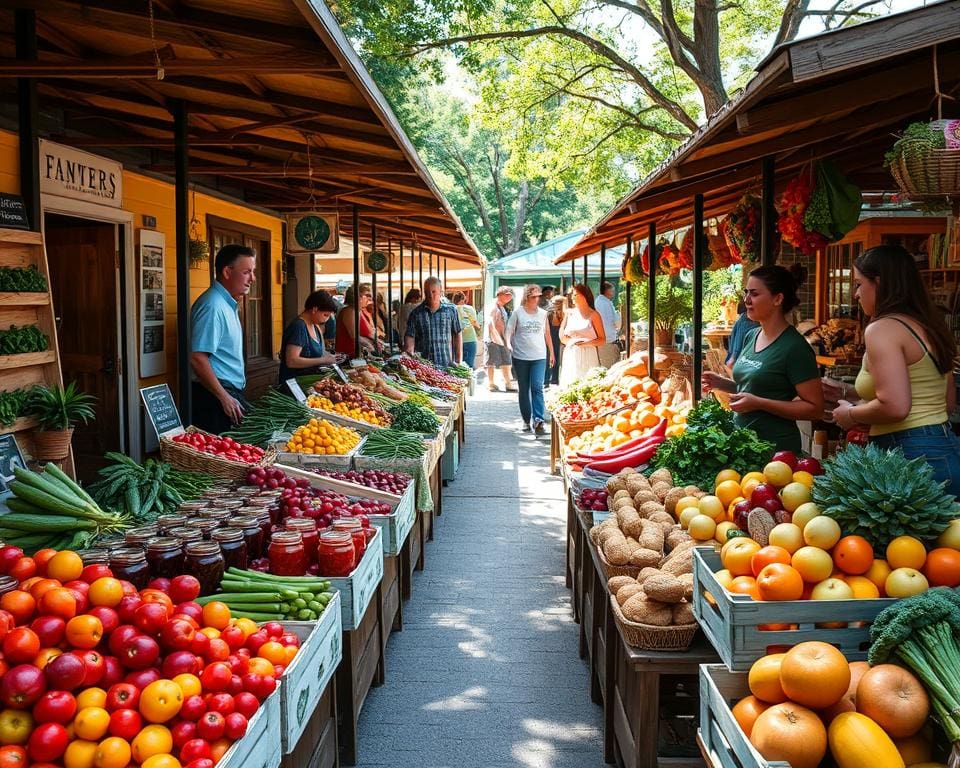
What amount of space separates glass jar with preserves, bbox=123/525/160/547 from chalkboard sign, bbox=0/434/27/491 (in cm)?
107

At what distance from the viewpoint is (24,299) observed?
491cm

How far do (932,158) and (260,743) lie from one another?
9.92 ft

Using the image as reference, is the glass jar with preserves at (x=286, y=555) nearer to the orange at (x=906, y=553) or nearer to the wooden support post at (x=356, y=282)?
the orange at (x=906, y=553)

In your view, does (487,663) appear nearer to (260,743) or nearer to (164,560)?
(164,560)

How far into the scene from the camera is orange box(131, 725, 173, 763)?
2.22 meters

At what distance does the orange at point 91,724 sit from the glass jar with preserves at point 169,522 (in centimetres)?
150

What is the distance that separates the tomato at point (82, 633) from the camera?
2.45 meters

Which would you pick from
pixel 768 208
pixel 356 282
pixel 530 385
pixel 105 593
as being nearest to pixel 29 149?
pixel 105 593

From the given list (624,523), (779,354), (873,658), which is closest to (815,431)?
(779,354)

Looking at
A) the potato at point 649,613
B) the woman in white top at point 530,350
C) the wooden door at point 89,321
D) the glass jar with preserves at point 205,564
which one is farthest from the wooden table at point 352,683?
the woman in white top at point 530,350

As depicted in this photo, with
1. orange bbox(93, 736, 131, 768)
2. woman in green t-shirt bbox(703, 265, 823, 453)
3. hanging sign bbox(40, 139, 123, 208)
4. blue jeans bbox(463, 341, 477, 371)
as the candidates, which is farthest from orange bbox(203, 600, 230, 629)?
blue jeans bbox(463, 341, 477, 371)

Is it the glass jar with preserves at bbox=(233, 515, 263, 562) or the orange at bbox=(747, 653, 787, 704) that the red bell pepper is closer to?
the glass jar with preserves at bbox=(233, 515, 263, 562)

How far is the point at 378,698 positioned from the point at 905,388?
2.97 m

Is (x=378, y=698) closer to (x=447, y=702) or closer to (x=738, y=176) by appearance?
(x=447, y=702)
